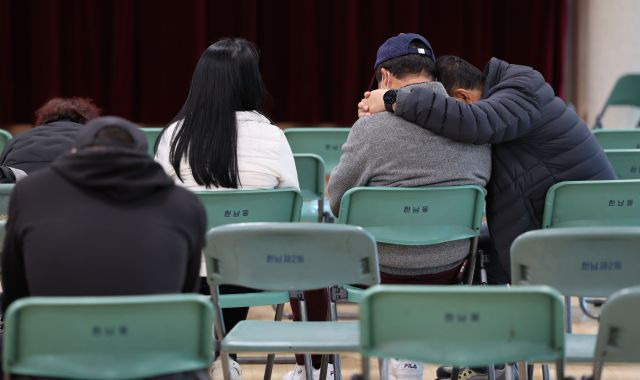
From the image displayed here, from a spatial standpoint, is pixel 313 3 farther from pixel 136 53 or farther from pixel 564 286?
pixel 564 286

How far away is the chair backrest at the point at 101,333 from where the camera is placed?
2199mm

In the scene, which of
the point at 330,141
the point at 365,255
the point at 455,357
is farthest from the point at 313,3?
the point at 455,357

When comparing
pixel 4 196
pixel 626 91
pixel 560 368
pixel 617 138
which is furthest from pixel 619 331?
pixel 626 91

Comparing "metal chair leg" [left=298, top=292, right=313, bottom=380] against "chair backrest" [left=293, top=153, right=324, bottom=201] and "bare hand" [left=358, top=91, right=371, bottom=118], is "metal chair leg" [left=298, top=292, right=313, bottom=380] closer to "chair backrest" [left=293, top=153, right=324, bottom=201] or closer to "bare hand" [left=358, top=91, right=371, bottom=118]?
"bare hand" [left=358, top=91, right=371, bottom=118]

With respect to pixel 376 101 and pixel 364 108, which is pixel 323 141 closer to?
pixel 364 108

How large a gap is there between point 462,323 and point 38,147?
7.96ft

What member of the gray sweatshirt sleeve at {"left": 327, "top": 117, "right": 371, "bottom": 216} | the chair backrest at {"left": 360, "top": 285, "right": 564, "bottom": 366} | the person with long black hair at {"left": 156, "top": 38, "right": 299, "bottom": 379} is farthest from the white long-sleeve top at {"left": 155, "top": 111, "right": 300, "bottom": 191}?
the chair backrest at {"left": 360, "top": 285, "right": 564, "bottom": 366}

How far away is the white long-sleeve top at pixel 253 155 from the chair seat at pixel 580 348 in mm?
1229

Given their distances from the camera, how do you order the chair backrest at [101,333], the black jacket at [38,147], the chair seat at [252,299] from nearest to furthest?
the chair backrest at [101,333], the chair seat at [252,299], the black jacket at [38,147]

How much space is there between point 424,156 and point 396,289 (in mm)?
1354

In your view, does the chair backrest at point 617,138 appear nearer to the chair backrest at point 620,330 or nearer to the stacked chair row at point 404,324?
the stacked chair row at point 404,324

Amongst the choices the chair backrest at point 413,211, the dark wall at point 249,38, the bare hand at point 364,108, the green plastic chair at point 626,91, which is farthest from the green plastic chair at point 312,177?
the dark wall at point 249,38

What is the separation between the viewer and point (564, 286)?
2850mm

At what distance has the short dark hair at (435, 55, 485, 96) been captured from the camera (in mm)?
3926
